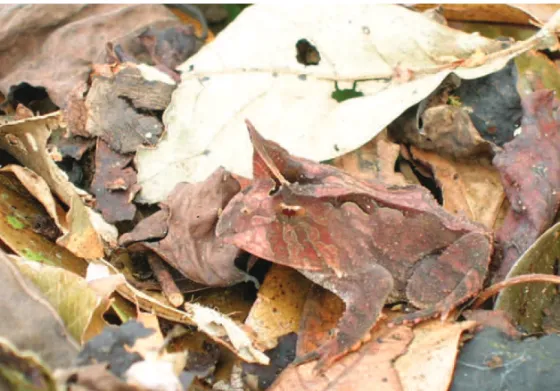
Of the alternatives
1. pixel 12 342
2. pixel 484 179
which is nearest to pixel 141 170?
pixel 12 342

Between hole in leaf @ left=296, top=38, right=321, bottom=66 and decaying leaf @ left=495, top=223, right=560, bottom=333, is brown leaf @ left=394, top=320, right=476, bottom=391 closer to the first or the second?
decaying leaf @ left=495, top=223, right=560, bottom=333

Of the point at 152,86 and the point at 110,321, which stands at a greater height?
the point at 152,86

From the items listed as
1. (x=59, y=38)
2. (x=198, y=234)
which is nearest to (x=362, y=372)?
(x=198, y=234)

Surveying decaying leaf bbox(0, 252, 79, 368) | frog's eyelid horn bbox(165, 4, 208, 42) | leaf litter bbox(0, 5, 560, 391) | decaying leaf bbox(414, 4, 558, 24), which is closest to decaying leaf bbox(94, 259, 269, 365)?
leaf litter bbox(0, 5, 560, 391)

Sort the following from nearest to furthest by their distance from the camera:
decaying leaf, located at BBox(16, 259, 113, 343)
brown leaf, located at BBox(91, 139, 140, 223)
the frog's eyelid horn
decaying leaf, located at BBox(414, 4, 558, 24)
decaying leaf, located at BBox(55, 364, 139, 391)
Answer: decaying leaf, located at BBox(55, 364, 139, 391) < decaying leaf, located at BBox(16, 259, 113, 343) < brown leaf, located at BBox(91, 139, 140, 223) < decaying leaf, located at BBox(414, 4, 558, 24) < the frog's eyelid horn

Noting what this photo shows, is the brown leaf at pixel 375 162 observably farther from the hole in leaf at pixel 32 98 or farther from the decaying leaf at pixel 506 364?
the hole in leaf at pixel 32 98

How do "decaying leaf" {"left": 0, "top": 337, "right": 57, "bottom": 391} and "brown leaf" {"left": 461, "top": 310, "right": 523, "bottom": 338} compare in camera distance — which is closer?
"decaying leaf" {"left": 0, "top": 337, "right": 57, "bottom": 391}

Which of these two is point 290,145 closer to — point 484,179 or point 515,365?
point 484,179
